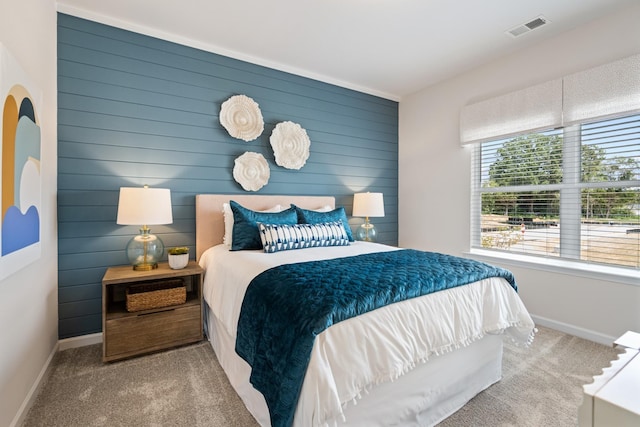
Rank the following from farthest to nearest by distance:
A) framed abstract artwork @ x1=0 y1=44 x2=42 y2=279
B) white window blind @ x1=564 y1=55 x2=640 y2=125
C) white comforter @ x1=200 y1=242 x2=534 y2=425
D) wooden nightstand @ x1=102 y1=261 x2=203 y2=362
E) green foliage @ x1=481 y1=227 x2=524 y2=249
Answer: green foliage @ x1=481 y1=227 x2=524 y2=249 → white window blind @ x1=564 y1=55 x2=640 y2=125 → wooden nightstand @ x1=102 y1=261 x2=203 y2=362 → framed abstract artwork @ x1=0 y1=44 x2=42 y2=279 → white comforter @ x1=200 y1=242 x2=534 y2=425

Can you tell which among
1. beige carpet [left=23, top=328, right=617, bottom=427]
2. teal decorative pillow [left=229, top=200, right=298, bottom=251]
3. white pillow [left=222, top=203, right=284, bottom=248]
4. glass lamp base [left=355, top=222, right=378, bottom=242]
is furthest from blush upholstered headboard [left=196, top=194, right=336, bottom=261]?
glass lamp base [left=355, top=222, right=378, bottom=242]

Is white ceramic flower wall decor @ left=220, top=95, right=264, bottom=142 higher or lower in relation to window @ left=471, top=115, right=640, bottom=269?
higher

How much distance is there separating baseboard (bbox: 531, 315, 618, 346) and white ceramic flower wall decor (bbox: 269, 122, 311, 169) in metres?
2.90

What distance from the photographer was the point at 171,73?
2779mm

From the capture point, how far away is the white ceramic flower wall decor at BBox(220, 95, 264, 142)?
300 cm

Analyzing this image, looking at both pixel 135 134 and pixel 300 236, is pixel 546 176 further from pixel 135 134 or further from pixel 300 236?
pixel 135 134

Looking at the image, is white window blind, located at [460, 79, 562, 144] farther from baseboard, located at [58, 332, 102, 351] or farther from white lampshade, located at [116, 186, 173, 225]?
baseboard, located at [58, 332, 102, 351]

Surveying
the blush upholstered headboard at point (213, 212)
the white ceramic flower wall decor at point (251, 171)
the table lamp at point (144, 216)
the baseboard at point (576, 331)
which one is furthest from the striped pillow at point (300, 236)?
the baseboard at point (576, 331)

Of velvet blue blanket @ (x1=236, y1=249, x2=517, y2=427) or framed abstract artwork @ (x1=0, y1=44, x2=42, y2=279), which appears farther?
framed abstract artwork @ (x1=0, y1=44, x2=42, y2=279)

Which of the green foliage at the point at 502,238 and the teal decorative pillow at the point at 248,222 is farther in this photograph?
the green foliage at the point at 502,238

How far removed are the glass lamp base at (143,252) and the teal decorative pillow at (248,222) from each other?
618mm

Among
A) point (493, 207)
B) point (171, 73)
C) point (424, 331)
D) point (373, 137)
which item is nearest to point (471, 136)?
point (493, 207)

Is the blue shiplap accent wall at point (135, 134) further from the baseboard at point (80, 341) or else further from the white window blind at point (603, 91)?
the white window blind at point (603, 91)

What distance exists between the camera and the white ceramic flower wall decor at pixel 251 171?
308 cm
